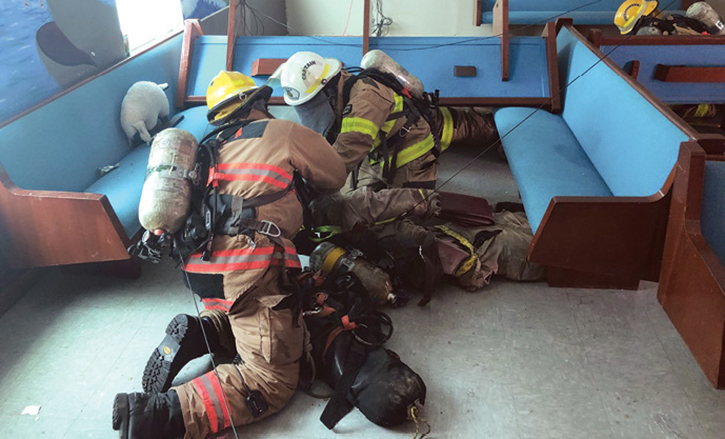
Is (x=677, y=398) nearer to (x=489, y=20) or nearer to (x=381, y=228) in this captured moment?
(x=381, y=228)

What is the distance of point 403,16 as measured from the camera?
260 inches

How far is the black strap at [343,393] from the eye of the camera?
2004 millimetres

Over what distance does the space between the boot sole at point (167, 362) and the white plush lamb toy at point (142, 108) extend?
70.9 inches

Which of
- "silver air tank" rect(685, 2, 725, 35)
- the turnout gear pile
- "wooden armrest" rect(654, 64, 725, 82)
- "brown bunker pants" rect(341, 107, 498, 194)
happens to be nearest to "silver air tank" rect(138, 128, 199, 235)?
the turnout gear pile

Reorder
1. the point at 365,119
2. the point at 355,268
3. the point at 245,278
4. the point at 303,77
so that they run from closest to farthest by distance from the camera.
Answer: the point at 245,278, the point at 355,268, the point at 303,77, the point at 365,119

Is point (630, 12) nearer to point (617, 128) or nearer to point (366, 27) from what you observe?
point (617, 128)

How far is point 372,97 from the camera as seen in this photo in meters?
2.87

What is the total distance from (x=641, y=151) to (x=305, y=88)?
175 cm

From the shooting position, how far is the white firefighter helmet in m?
2.71

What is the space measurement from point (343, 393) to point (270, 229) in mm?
740

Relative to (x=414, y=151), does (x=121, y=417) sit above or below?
below

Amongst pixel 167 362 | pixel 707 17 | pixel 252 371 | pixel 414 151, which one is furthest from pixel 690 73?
pixel 167 362

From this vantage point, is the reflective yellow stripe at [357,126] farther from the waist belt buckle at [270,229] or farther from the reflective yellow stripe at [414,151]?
the waist belt buckle at [270,229]

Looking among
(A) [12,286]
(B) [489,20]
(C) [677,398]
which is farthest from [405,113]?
(B) [489,20]
